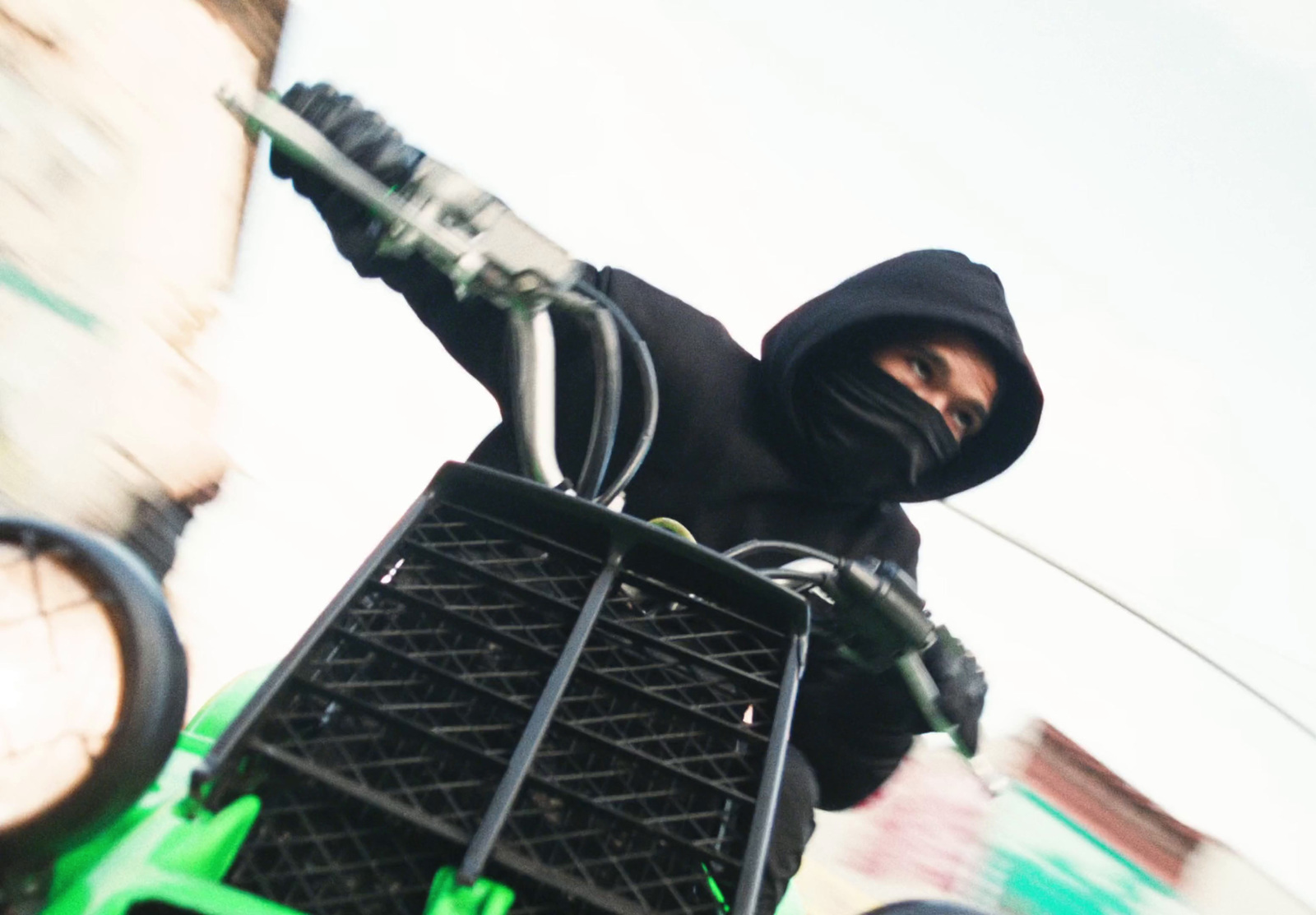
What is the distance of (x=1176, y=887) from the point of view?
4.25m

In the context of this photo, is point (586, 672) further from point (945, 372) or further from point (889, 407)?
point (945, 372)

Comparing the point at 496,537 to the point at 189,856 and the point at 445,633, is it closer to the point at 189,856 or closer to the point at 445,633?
the point at 445,633

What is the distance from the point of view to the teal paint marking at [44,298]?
238 centimetres

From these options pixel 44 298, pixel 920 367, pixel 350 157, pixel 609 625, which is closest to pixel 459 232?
pixel 350 157

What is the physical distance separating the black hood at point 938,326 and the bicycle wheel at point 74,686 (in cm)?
97

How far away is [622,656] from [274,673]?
238 mm

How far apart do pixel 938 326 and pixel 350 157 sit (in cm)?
91

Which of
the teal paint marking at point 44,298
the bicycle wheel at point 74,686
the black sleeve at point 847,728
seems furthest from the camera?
the teal paint marking at point 44,298

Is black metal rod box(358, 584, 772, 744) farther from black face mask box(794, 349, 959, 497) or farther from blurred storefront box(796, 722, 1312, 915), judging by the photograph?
blurred storefront box(796, 722, 1312, 915)

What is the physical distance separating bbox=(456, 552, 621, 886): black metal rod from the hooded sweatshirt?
532 mm

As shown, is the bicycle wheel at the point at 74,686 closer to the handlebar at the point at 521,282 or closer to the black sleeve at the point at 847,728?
the handlebar at the point at 521,282

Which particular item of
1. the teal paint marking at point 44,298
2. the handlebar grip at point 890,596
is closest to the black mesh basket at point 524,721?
the handlebar grip at point 890,596

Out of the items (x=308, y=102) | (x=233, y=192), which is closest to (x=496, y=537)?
(x=308, y=102)

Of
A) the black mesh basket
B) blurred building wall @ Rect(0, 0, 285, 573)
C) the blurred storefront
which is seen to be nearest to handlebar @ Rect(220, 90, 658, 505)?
the black mesh basket
